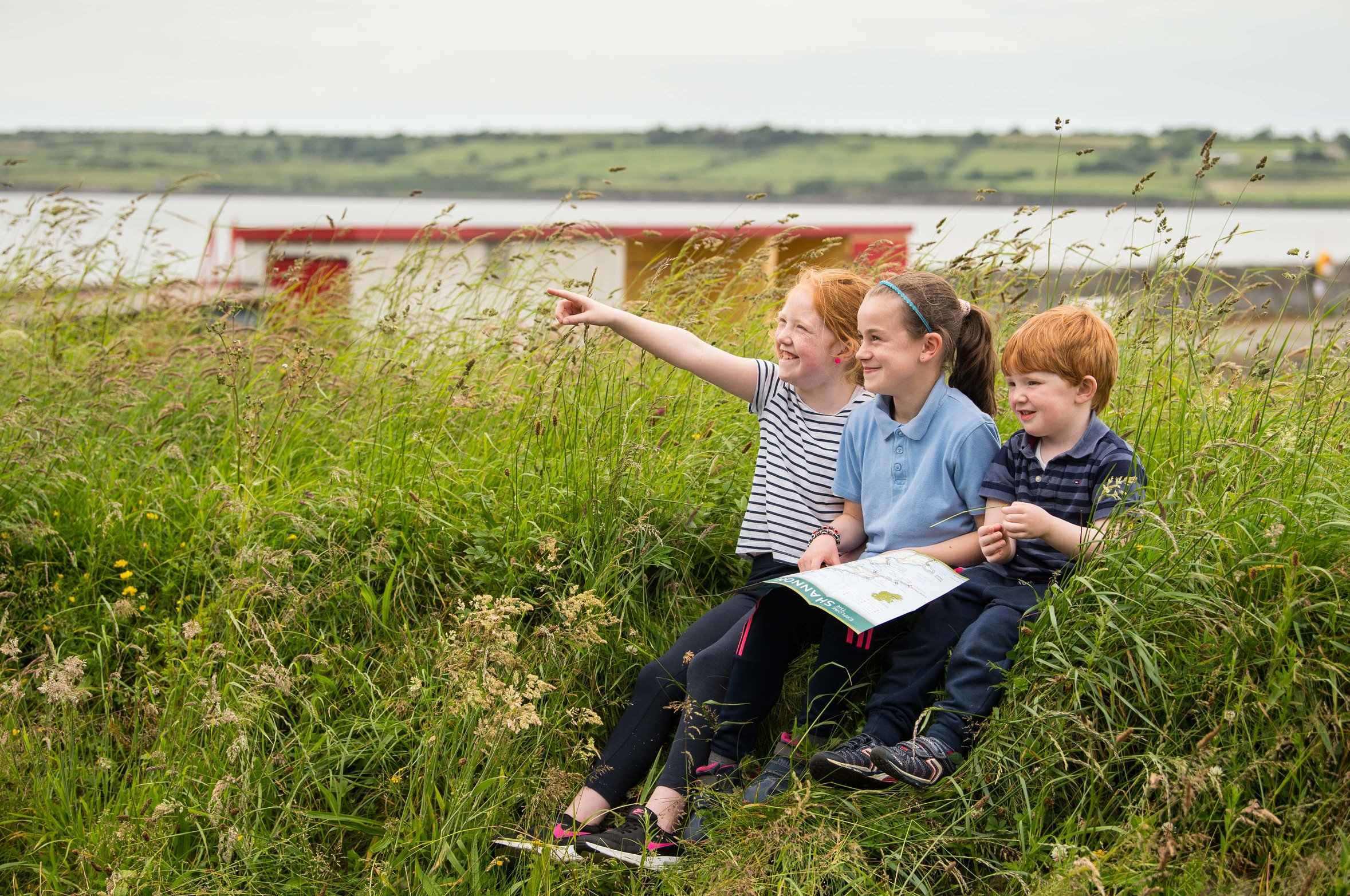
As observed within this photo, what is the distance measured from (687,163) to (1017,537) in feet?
342

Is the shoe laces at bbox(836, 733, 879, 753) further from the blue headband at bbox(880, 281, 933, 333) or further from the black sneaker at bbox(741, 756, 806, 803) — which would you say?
the blue headband at bbox(880, 281, 933, 333)

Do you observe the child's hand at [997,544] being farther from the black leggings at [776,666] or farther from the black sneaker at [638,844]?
the black sneaker at [638,844]

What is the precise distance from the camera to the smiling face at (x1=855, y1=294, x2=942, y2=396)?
10.5ft

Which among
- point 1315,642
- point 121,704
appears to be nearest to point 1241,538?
point 1315,642

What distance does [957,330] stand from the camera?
10.8 ft

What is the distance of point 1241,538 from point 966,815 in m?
0.92

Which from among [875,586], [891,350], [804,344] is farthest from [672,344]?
[875,586]

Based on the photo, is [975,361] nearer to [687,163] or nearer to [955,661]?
[955,661]

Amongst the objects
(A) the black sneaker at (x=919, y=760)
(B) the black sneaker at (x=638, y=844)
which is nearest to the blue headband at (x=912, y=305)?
(A) the black sneaker at (x=919, y=760)

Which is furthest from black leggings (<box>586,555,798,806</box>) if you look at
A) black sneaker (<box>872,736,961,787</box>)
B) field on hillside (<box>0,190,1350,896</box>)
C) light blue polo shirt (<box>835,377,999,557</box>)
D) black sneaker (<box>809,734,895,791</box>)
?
black sneaker (<box>872,736,961,787</box>)

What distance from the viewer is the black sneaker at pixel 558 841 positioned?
283 cm

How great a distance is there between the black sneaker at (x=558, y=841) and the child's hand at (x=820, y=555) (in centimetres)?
89

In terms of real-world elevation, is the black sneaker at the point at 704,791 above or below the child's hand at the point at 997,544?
below

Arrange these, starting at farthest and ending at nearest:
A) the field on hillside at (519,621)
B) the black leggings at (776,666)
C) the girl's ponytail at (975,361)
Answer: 1. the girl's ponytail at (975,361)
2. the black leggings at (776,666)
3. the field on hillside at (519,621)
